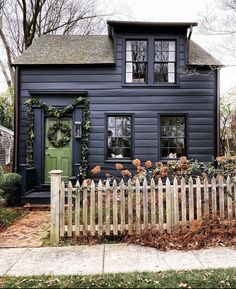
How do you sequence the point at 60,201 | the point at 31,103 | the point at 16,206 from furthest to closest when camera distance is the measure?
1. the point at 31,103
2. the point at 16,206
3. the point at 60,201

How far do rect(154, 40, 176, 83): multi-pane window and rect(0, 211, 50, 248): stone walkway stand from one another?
6.02 meters

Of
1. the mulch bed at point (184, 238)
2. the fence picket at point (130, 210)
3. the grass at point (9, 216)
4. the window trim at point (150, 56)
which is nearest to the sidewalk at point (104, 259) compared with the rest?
the mulch bed at point (184, 238)

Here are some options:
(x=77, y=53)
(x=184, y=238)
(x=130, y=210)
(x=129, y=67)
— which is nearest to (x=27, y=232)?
(x=130, y=210)

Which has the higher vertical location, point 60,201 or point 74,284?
point 60,201

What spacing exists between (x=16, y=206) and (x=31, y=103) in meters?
3.41

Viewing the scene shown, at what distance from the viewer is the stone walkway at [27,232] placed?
210 inches

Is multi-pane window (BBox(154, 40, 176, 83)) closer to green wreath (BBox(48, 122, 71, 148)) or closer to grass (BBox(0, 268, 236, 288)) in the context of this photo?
green wreath (BBox(48, 122, 71, 148))

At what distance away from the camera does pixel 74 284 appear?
3.49 metres

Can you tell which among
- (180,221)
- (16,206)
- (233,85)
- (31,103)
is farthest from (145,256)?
(233,85)

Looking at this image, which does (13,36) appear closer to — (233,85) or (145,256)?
(233,85)

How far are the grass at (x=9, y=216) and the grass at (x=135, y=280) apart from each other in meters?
3.13

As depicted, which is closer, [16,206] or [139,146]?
[16,206]

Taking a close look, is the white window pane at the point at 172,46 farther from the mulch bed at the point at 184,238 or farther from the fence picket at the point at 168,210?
the mulch bed at the point at 184,238

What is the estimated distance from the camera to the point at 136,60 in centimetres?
1007
